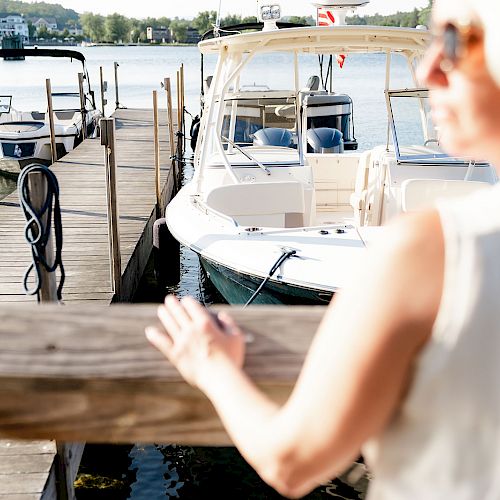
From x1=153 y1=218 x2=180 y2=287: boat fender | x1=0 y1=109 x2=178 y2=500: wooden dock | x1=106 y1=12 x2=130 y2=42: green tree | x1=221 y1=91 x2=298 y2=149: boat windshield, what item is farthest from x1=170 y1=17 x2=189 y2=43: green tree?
x1=153 y1=218 x2=180 y2=287: boat fender

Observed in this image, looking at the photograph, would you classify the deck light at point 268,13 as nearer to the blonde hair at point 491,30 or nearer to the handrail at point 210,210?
the handrail at point 210,210

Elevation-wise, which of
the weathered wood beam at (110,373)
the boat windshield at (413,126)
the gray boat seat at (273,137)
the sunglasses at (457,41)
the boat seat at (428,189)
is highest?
the sunglasses at (457,41)

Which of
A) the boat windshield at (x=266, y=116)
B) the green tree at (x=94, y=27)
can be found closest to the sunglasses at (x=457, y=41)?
the boat windshield at (x=266, y=116)

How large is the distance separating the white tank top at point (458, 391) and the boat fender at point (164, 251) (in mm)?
7661

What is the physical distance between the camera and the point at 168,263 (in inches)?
353

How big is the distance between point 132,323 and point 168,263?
7791mm

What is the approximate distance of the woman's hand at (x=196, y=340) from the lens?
104 cm

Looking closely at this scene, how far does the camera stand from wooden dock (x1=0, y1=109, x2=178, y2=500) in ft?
12.8

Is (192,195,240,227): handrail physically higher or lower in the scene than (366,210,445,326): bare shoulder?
lower

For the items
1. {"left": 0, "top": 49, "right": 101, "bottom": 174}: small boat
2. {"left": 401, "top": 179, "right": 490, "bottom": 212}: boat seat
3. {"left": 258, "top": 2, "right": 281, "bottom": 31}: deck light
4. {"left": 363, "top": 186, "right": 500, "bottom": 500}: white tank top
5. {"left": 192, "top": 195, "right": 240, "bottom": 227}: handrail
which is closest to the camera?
{"left": 363, "top": 186, "right": 500, "bottom": 500}: white tank top

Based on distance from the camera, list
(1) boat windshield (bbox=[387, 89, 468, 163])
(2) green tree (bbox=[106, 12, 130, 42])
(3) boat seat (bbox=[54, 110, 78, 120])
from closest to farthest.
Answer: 1. (1) boat windshield (bbox=[387, 89, 468, 163])
2. (3) boat seat (bbox=[54, 110, 78, 120])
3. (2) green tree (bbox=[106, 12, 130, 42])

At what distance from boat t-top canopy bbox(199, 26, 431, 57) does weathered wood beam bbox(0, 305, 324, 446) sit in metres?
6.14

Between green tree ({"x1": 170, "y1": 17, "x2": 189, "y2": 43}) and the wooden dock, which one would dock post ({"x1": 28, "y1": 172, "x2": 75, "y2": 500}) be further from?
green tree ({"x1": 170, "y1": 17, "x2": 189, "y2": 43})

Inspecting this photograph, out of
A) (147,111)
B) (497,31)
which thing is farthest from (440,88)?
(147,111)
